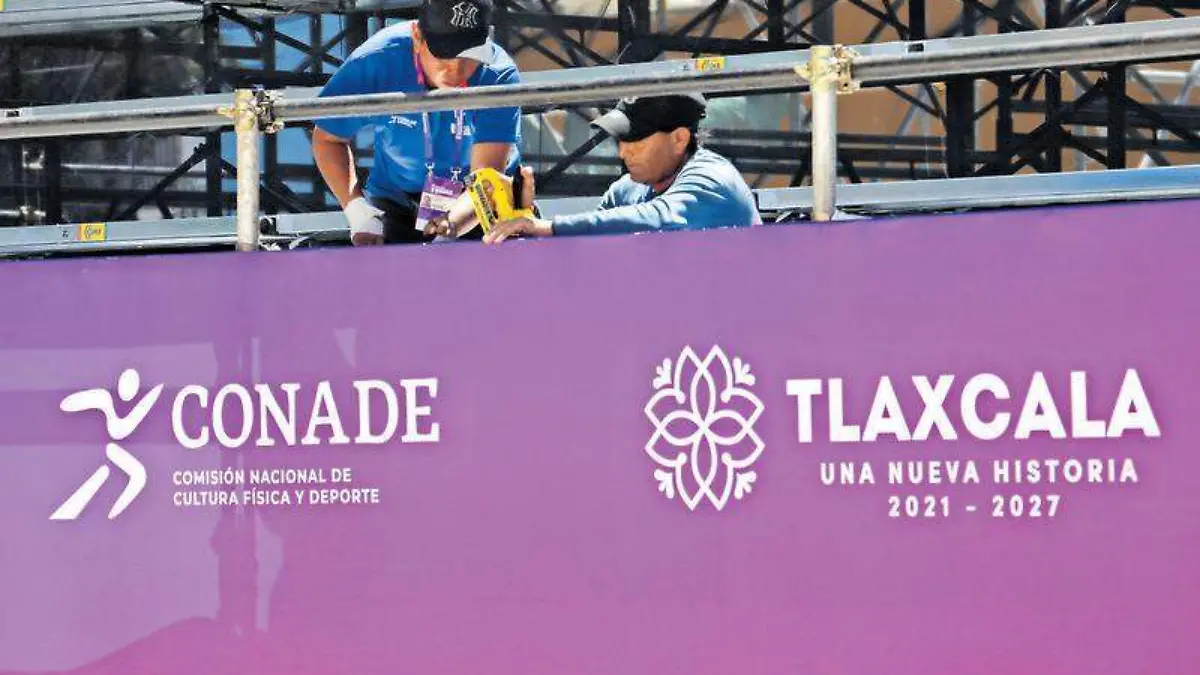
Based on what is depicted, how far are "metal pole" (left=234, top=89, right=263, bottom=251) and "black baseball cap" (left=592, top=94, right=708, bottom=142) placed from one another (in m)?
0.80

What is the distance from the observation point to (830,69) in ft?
12.9

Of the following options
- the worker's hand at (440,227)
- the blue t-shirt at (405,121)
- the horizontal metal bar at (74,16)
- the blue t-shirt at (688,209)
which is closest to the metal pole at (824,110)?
the blue t-shirt at (688,209)

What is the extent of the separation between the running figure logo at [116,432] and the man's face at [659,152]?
1221 mm

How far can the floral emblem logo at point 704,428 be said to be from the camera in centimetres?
393

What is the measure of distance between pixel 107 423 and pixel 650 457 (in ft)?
4.44

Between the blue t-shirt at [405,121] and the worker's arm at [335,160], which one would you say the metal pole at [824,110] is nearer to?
the blue t-shirt at [405,121]

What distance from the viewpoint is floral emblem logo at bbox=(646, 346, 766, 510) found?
3.93m

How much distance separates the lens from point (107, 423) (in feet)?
14.9

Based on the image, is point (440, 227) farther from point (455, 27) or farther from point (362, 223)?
point (455, 27)

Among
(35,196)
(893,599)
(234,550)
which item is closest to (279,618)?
(234,550)

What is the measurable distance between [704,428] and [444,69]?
1.39 meters

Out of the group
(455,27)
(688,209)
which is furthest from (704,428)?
(455,27)

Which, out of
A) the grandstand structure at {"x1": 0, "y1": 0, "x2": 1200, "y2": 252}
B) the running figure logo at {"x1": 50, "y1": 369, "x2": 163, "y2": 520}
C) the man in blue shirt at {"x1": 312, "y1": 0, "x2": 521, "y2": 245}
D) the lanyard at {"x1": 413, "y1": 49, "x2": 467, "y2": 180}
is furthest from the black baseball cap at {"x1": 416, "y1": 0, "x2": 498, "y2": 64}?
the grandstand structure at {"x1": 0, "y1": 0, "x2": 1200, "y2": 252}

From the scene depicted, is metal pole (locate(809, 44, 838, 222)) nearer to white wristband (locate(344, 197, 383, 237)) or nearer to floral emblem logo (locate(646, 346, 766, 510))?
floral emblem logo (locate(646, 346, 766, 510))
